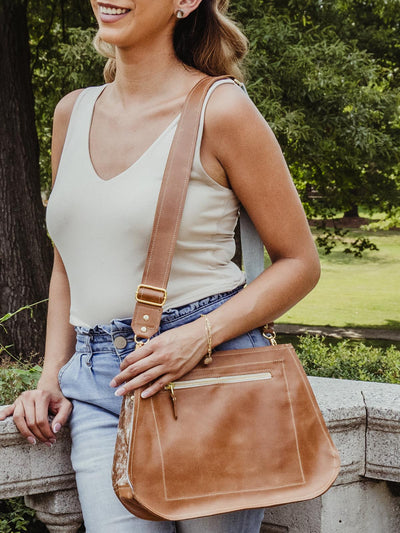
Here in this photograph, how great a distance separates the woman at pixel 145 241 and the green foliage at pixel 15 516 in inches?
42.4

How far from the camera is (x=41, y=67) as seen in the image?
34.0 feet

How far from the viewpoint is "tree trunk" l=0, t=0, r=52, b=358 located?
24.8ft

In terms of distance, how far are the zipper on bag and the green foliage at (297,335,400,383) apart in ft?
9.18

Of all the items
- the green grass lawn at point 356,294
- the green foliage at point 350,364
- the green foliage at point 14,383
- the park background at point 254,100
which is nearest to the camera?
the green foliage at point 14,383

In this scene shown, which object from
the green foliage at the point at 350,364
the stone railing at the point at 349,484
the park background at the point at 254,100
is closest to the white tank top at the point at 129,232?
the stone railing at the point at 349,484

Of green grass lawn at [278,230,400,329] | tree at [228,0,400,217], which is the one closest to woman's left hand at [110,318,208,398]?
tree at [228,0,400,217]

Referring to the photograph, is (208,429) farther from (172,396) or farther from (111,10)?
(111,10)

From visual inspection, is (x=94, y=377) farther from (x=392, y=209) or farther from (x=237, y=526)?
(x=392, y=209)

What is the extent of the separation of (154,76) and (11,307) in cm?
604

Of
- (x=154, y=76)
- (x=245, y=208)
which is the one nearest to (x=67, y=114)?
(x=154, y=76)

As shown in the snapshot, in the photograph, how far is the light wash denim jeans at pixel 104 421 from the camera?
1.71m

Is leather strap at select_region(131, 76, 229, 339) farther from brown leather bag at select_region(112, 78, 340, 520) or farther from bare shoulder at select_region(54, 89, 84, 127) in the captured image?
bare shoulder at select_region(54, 89, 84, 127)

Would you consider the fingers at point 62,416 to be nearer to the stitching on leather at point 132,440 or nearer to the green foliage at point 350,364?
the stitching on leather at point 132,440

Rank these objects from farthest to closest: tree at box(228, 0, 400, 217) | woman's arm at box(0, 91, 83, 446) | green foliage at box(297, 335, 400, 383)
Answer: tree at box(228, 0, 400, 217) < green foliage at box(297, 335, 400, 383) < woman's arm at box(0, 91, 83, 446)
